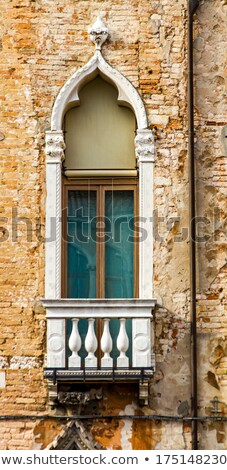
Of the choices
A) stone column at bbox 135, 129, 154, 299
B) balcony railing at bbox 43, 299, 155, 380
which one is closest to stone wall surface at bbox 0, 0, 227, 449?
stone column at bbox 135, 129, 154, 299

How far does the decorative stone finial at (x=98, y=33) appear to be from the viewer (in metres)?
14.8

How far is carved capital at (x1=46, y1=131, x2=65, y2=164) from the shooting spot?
47.6ft

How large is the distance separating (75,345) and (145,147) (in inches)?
96.2

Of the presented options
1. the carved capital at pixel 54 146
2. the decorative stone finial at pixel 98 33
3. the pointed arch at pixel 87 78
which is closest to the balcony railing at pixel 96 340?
the carved capital at pixel 54 146

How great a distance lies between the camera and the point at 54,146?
1455 cm

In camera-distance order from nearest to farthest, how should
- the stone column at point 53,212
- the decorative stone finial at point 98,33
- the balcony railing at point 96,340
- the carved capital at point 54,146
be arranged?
the balcony railing at point 96,340 → the stone column at point 53,212 → the carved capital at point 54,146 → the decorative stone finial at point 98,33

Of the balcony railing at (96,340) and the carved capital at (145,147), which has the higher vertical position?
the carved capital at (145,147)

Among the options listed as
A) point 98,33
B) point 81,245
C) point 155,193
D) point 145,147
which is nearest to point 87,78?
point 98,33

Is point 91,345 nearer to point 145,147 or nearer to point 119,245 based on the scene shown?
point 119,245

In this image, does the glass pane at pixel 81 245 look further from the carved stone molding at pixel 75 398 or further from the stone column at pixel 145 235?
the carved stone molding at pixel 75 398

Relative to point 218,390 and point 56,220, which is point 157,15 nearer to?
point 56,220

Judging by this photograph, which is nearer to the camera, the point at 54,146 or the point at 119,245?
the point at 54,146

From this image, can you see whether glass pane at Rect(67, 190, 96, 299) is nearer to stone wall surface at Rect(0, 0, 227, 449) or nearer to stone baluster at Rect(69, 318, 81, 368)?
stone wall surface at Rect(0, 0, 227, 449)

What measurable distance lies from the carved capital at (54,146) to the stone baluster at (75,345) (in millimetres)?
A: 1916
